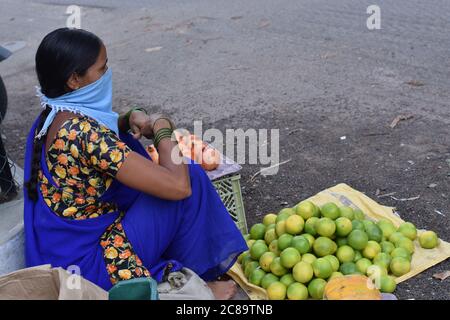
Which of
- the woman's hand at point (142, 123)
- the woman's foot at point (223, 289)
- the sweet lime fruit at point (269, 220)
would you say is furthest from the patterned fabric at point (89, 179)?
the sweet lime fruit at point (269, 220)

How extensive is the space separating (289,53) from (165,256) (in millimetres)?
4098

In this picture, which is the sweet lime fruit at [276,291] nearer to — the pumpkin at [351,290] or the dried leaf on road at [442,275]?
the pumpkin at [351,290]

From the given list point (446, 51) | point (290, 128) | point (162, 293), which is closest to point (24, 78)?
point (290, 128)

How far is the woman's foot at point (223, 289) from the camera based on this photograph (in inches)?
128

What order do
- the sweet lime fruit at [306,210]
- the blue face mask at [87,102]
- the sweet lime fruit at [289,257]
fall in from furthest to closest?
1. the sweet lime fruit at [306,210]
2. the sweet lime fruit at [289,257]
3. the blue face mask at [87,102]

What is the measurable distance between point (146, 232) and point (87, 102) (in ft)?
2.26

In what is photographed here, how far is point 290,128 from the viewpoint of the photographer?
5.15 metres

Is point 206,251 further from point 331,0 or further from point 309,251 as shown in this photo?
point 331,0

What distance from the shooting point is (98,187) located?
2.89 metres

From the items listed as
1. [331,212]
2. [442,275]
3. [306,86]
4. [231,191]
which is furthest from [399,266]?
[306,86]

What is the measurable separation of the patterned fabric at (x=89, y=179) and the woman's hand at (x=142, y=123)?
328mm

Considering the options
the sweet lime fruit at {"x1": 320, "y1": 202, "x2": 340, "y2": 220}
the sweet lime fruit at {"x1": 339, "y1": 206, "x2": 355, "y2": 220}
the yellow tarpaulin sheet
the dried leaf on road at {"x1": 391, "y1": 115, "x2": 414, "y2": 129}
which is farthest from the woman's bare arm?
the dried leaf on road at {"x1": 391, "y1": 115, "x2": 414, "y2": 129}

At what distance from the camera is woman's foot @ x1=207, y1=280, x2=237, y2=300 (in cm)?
326

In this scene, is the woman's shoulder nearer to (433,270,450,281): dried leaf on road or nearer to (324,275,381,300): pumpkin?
(324,275,381,300): pumpkin
